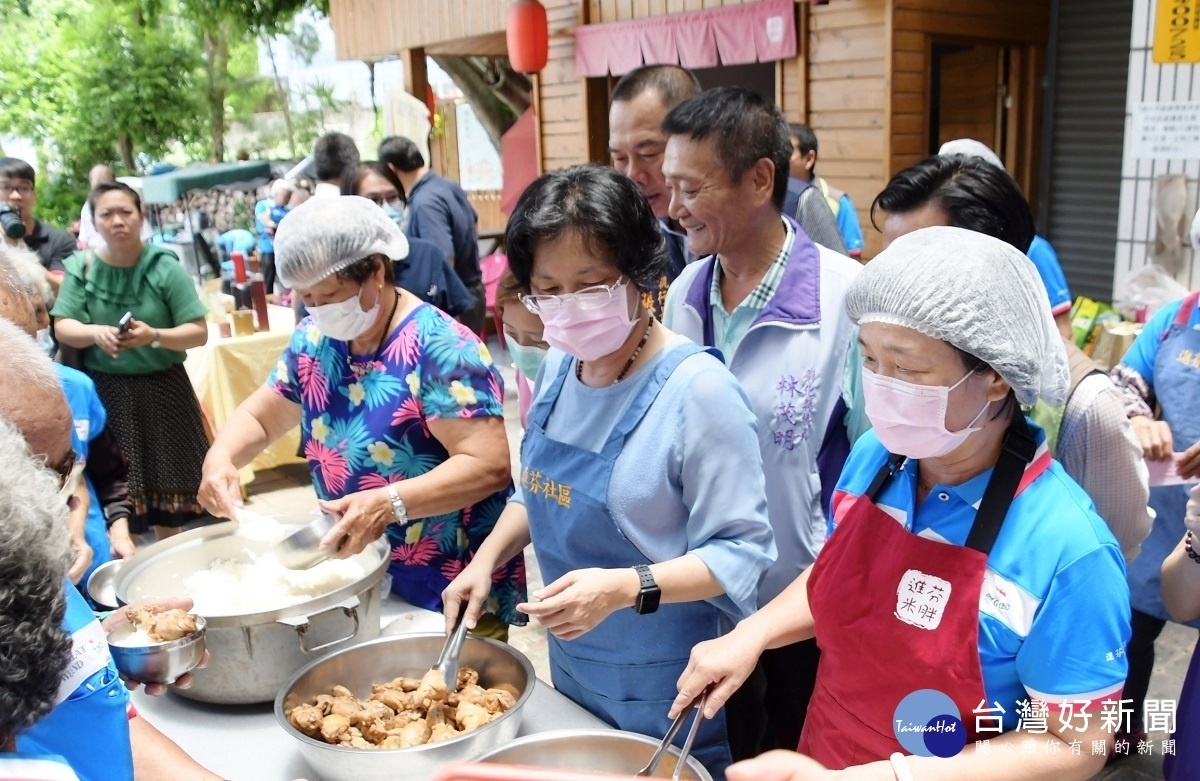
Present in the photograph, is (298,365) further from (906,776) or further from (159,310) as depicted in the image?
(159,310)

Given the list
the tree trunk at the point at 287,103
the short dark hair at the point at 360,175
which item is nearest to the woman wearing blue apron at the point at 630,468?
the short dark hair at the point at 360,175

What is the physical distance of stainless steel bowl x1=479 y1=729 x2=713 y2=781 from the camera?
144cm

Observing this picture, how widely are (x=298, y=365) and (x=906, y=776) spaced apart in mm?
1725

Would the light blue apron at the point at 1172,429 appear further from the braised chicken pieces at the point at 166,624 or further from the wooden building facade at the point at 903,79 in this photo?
the wooden building facade at the point at 903,79

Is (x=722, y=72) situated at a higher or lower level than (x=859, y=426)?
higher

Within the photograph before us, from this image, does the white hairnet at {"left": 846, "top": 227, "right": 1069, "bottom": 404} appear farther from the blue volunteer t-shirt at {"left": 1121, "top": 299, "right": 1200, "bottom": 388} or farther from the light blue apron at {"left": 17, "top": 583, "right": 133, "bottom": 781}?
the blue volunteer t-shirt at {"left": 1121, "top": 299, "right": 1200, "bottom": 388}

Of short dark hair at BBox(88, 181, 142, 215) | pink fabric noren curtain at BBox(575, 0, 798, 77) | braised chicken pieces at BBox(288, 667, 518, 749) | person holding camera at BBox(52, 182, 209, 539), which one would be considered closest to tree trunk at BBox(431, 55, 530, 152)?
pink fabric noren curtain at BBox(575, 0, 798, 77)

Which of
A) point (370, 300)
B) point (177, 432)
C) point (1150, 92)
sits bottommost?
point (177, 432)

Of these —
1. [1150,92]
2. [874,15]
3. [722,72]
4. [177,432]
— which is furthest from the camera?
[722,72]

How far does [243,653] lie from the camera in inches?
67.6

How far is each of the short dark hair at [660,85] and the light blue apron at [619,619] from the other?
4.29 feet

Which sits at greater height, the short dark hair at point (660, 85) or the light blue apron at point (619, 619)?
the short dark hair at point (660, 85)

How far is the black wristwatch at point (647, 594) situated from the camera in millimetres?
1550

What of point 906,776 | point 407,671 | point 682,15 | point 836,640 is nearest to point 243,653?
point 407,671
